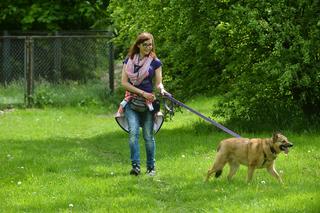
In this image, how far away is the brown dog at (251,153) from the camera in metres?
8.70

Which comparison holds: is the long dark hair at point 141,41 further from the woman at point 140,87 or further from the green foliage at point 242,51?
the green foliage at point 242,51

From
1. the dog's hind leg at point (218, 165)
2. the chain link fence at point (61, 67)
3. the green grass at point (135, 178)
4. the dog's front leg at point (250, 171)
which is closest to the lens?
the green grass at point (135, 178)

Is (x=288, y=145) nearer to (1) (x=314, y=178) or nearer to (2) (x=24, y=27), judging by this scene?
(1) (x=314, y=178)

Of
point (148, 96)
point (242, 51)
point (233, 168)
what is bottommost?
point (233, 168)

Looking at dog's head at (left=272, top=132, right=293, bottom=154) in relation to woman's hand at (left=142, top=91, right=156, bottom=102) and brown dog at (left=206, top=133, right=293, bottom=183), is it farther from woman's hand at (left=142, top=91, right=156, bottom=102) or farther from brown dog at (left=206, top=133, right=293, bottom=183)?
woman's hand at (left=142, top=91, right=156, bottom=102)

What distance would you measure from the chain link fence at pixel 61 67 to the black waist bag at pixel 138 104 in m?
12.1

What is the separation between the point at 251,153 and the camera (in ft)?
29.0

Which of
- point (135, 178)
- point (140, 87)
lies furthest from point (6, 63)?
point (135, 178)

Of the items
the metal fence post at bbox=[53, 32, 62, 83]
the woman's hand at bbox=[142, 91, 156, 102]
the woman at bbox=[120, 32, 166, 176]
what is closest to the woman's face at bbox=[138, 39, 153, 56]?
the woman at bbox=[120, 32, 166, 176]

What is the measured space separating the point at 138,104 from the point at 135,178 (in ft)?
3.37

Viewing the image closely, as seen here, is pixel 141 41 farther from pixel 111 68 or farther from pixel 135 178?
pixel 111 68

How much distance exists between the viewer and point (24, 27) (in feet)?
82.4

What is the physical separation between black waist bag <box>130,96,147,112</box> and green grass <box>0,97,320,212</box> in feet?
3.11

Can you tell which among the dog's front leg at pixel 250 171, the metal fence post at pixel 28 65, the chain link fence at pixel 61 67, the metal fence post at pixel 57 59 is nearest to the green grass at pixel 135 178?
the dog's front leg at pixel 250 171
